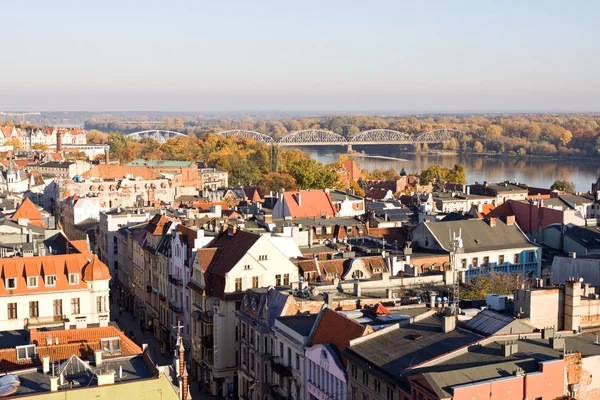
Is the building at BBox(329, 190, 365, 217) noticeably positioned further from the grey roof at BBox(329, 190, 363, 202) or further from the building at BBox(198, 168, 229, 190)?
the building at BBox(198, 168, 229, 190)

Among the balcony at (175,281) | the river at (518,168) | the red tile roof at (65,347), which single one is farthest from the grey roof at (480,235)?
the river at (518,168)

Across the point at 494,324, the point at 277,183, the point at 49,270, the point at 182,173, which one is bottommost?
the point at 277,183

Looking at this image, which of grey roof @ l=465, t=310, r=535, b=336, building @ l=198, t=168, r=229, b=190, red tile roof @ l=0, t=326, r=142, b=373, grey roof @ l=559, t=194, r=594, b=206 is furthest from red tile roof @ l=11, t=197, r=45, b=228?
building @ l=198, t=168, r=229, b=190

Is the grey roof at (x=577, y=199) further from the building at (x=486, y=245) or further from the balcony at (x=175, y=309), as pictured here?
the balcony at (x=175, y=309)

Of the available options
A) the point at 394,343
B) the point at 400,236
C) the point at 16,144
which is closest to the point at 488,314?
the point at 394,343

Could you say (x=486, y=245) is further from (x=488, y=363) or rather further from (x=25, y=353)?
(x=25, y=353)

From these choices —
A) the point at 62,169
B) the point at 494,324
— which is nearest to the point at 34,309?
the point at 494,324
